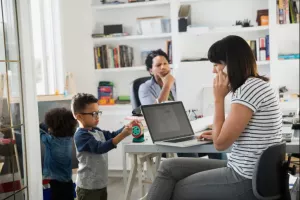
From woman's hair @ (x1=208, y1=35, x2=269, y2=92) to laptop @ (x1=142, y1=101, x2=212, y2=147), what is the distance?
1.37 feet

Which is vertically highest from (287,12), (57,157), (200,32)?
(287,12)

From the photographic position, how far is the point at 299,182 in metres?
2.22

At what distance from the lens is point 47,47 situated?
4.89 metres

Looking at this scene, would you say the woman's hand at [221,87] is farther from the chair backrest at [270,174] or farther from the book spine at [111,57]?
the book spine at [111,57]

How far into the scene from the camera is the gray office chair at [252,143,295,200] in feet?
6.73

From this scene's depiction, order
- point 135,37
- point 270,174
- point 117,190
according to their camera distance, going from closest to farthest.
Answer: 1. point 270,174
2. point 117,190
3. point 135,37

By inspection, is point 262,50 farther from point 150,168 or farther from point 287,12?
point 150,168

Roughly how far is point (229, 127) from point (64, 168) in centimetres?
140

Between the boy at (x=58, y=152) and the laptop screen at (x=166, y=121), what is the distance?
0.75m

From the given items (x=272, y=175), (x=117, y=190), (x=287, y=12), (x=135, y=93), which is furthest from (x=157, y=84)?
(x=272, y=175)

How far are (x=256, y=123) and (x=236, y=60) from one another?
12.4 inches

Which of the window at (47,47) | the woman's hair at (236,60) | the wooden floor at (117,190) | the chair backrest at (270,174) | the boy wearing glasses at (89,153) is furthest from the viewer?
the window at (47,47)

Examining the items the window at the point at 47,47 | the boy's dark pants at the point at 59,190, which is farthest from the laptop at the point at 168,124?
the window at the point at 47,47

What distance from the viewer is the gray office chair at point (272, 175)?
2053 millimetres
